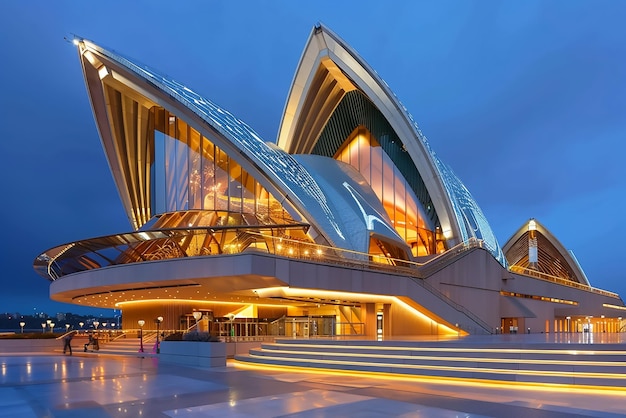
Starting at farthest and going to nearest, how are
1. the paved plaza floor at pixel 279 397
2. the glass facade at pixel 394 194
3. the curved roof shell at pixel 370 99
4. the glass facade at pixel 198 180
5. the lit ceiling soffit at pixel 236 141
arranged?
the glass facade at pixel 394 194, the curved roof shell at pixel 370 99, the glass facade at pixel 198 180, the lit ceiling soffit at pixel 236 141, the paved plaza floor at pixel 279 397

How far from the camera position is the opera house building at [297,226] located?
2344cm

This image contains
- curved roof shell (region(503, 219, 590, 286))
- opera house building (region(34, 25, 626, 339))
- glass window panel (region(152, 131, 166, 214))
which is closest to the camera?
opera house building (region(34, 25, 626, 339))

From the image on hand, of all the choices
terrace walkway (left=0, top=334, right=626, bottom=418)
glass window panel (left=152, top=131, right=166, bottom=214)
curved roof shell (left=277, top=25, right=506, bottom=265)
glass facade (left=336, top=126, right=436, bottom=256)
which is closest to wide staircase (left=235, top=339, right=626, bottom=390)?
Answer: terrace walkway (left=0, top=334, right=626, bottom=418)

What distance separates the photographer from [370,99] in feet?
113

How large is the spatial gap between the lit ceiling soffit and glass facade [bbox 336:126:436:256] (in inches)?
Result: 357

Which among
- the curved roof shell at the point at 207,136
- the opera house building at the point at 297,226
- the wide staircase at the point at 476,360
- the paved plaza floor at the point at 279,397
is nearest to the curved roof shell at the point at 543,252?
the opera house building at the point at 297,226

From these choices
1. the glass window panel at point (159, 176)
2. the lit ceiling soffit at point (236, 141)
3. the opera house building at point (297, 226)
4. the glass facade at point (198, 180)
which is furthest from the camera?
the glass window panel at point (159, 176)

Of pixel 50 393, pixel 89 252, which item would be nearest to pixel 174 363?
pixel 50 393

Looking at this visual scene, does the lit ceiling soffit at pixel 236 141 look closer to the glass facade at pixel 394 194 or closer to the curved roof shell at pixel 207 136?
the curved roof shell at pixel 207 136

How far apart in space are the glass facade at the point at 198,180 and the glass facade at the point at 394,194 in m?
11.4

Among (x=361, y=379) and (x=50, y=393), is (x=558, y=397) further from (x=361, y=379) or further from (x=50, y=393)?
(x=50, y=393)

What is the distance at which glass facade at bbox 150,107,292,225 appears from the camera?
98.5 ft

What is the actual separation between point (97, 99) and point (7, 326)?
3608 inches

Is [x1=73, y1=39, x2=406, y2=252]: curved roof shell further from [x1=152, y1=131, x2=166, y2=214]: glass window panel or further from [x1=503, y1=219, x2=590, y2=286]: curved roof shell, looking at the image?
[x1=503, y1=219, x2=590, y2=286]: curved roof shell
